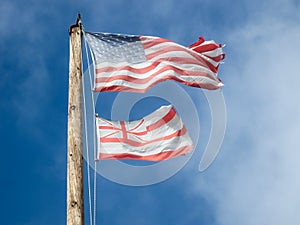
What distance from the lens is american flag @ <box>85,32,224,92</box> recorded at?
1134cm

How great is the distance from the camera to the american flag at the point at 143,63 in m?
11.3

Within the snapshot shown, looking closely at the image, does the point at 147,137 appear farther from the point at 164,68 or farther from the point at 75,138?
the point at 75,138

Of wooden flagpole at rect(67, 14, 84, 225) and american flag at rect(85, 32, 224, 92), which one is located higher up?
american flag at rect(85, 32, 224, 92)

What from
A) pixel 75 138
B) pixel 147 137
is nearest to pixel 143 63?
pixel 147 137

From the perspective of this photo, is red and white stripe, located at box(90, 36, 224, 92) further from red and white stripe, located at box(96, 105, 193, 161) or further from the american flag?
red and white stripe, located at box(96, 105, 193, 161)

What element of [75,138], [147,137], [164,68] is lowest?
[75,138]

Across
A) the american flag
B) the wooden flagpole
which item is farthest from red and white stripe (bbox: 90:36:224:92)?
the wooden flagpole

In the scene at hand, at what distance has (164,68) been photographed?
482 inches

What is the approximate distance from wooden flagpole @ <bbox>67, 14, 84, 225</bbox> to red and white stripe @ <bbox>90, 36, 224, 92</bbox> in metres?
0.62

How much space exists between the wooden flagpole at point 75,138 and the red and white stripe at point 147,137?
0.70 m

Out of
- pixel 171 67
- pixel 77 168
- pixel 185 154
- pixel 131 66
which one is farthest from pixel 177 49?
pixel 77 168

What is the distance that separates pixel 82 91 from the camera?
33.7 feet

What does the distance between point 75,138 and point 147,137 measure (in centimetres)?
201

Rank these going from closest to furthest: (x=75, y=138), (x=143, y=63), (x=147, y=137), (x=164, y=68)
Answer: (x=75, y=138), (x=147, y=137), (x=143, y=63), (x=164, y=68)
